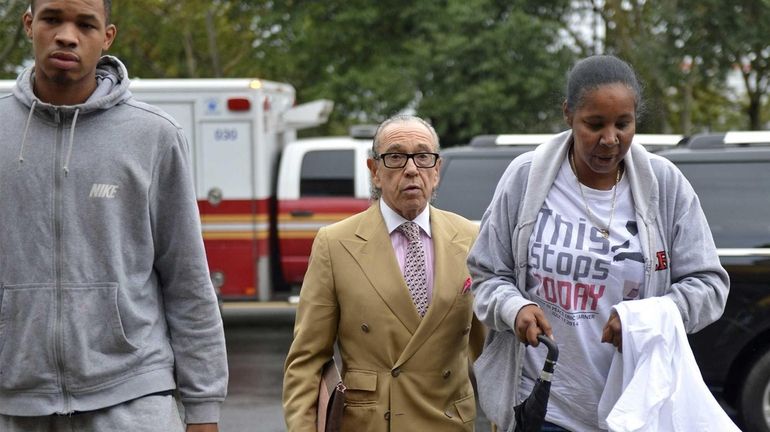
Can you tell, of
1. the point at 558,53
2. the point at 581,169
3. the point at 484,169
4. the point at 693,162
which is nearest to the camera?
the point at 581,169

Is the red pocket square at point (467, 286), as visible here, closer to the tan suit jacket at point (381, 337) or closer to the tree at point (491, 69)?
the tan suit jacket at point (381, 337)

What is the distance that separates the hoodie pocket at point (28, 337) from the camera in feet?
9.62

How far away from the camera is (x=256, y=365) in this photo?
37.1 ft

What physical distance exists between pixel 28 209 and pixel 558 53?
16.3 metres

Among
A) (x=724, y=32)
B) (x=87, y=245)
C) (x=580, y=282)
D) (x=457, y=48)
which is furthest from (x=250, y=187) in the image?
(x=87, y=245)

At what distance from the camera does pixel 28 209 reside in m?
2.95

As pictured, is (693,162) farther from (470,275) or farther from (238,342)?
(238,342)

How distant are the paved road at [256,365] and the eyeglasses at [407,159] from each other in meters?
4.39

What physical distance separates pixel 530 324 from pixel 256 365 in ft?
27.1

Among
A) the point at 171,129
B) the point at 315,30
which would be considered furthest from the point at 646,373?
the point at 315,30

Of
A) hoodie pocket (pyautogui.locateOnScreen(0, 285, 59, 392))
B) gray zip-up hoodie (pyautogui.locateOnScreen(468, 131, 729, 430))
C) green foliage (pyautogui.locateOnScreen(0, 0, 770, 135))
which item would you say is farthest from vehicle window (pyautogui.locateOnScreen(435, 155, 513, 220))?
green foliage (pyautogui.locateOnScreen(0, 0, 770, 135))

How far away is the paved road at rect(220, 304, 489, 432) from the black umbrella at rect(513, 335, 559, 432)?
192 inches

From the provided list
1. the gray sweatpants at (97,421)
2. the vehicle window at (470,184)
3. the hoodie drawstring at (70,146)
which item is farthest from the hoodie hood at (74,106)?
the vehicle window at (470,184)

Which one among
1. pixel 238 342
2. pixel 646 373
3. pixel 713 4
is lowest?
pixel 238 342
